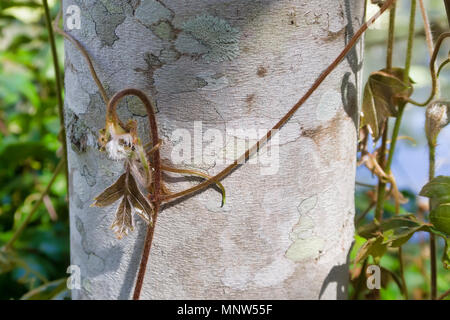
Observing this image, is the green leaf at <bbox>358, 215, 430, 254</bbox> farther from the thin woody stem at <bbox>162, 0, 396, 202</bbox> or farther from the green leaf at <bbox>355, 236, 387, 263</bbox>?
the thin woody stem at <bbox>162, 0, 396, 202</bbox>

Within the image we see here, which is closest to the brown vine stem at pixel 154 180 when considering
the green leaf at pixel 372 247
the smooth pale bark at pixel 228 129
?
the smooth pale bark at pixel 228 129

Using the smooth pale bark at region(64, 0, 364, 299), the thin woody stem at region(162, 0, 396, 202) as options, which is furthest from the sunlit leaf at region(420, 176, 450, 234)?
the thin woody stem at region(162, 0, 396, 202)

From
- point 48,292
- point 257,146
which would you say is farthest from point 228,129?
point 48,292

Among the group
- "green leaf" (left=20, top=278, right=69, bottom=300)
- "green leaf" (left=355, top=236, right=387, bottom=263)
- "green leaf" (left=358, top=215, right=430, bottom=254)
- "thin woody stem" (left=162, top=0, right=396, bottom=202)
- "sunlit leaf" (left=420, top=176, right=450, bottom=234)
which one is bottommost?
"green leaf" (left=20, top=278, right=69, bottom=300)

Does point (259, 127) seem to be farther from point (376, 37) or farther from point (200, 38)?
point (376, 37)

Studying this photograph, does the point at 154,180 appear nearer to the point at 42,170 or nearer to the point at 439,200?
the point at 439,200

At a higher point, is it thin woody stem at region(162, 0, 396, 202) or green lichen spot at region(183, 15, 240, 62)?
green lichen spot at region(183, 15, 240, 62)
